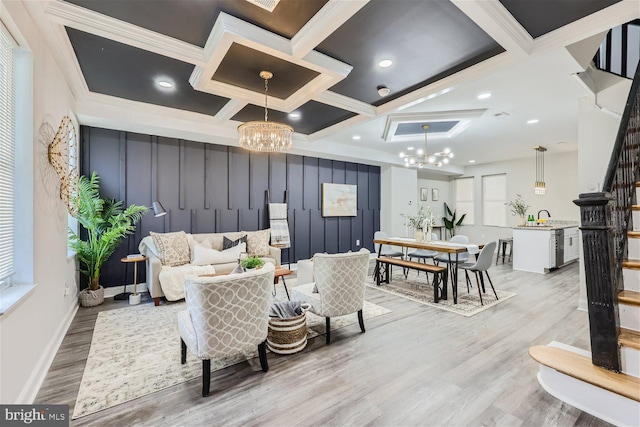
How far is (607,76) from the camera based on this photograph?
3588 millimetres

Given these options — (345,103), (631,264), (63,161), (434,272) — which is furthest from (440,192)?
(63,161)

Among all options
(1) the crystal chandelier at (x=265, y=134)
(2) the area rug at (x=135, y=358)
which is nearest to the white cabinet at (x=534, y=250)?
(2) the area rug at (x=135, y=358)

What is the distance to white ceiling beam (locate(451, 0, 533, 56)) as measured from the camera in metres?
2.12

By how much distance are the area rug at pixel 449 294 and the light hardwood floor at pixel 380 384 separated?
0.45 meters

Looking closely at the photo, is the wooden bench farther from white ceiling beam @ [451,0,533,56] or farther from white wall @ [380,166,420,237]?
white wall @ [380,166,420,237]

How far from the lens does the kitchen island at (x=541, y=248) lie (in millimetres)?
5879

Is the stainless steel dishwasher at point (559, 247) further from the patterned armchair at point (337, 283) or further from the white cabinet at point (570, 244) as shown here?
the patterned armchair at point (337, 283)

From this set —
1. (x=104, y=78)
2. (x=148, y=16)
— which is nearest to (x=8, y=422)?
(x=148, y=16)

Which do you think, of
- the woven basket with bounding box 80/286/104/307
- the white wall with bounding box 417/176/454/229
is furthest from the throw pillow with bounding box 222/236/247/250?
the white wall with bounding box 417/176/454/229

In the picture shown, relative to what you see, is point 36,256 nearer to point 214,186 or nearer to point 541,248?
point 214,186

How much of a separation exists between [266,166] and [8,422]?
5182mm

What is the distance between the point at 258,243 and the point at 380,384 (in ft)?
12.0

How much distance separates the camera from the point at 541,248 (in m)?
5.92

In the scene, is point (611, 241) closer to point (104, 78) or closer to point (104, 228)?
A: point (104, 78)
